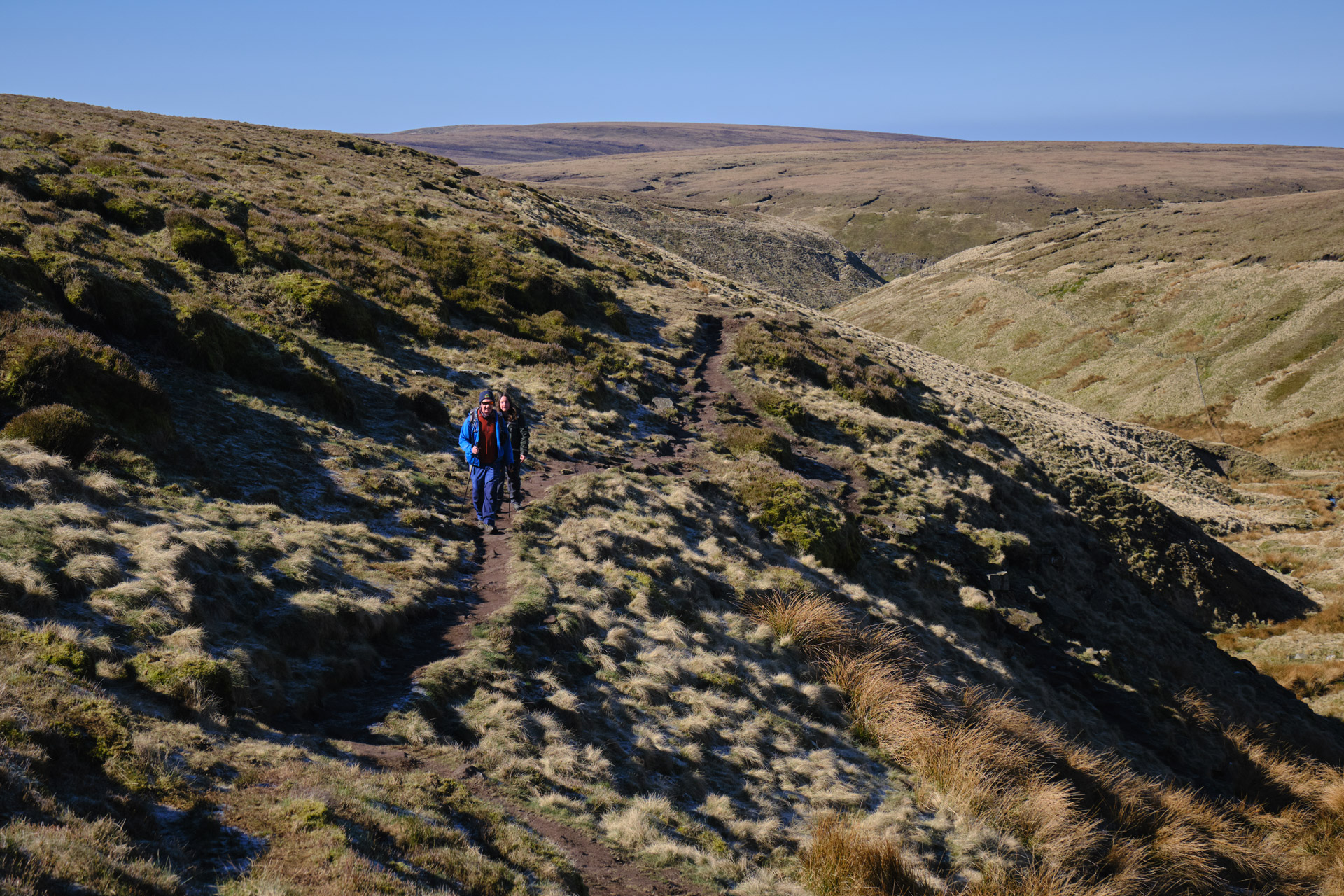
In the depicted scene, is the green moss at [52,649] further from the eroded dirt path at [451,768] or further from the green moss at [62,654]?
the eroded dirt path at [451,768]

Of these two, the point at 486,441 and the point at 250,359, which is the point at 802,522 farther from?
the point at 250,359

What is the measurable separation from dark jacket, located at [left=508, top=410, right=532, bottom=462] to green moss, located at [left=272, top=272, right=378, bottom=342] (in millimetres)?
9797

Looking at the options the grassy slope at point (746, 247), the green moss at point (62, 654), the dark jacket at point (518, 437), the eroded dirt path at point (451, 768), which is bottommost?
the eroded dirt path at point (451, 768)

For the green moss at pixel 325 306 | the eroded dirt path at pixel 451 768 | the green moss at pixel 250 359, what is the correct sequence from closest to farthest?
the eroded dirt path at pixel 451 768 → the green moss at pixel 250 359 → the green moss at pixel 325 306

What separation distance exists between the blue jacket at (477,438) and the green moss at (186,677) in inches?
272

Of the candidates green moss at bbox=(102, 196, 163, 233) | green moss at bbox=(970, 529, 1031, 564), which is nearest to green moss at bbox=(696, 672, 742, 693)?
green moss at bbox=(970, 529, 1031, 564)

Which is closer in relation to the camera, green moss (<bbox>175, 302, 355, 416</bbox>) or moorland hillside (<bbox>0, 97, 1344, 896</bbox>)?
moorland hillside (<bbox>0, 97, 1344, 896</bbox>)

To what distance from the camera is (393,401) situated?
18828 mm

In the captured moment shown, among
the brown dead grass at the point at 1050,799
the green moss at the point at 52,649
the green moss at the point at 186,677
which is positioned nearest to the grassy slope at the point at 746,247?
the brown dead grass at the point at 1050,799

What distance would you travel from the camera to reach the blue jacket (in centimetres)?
1385

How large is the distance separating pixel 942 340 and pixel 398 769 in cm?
9148

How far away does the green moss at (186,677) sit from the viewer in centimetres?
679

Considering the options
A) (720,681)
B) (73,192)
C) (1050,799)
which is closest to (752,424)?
(720,681)

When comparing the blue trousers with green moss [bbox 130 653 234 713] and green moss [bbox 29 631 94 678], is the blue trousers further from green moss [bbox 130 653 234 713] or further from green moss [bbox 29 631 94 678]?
green moss [bbox 29 631 94 678]
